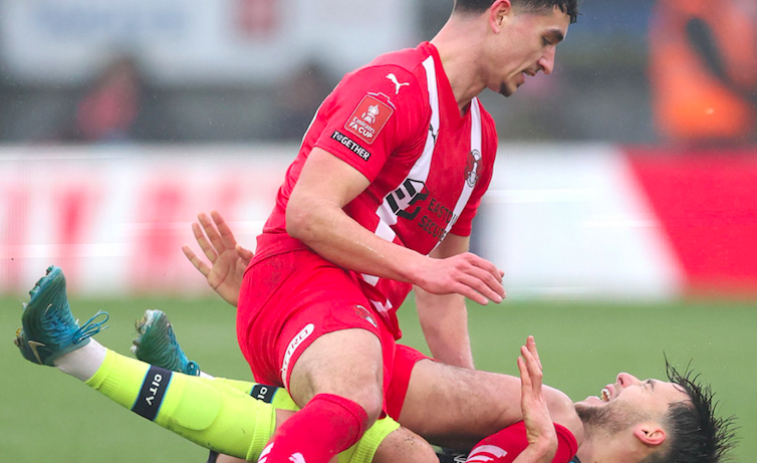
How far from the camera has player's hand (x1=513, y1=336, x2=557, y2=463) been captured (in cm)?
278

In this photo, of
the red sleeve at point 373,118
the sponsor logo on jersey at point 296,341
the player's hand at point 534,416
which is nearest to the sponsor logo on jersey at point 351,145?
the red sleeve at point 373,118

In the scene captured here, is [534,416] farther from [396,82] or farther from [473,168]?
[396,82]

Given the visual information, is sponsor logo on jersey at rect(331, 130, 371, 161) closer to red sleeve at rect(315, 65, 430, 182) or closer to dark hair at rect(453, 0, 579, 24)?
red sleeve at rect(315, 65, 430, 182)

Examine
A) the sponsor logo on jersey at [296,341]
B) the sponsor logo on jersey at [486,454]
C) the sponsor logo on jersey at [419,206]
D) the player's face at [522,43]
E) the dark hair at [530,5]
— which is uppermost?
the dark hair at [530,5]

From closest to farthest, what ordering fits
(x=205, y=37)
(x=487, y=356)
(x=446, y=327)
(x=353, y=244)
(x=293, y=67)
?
(x=353, y=244)
(x=446, y=327)
(x=487, y=356)
(x=293, y=67)
(x=205, y=37)

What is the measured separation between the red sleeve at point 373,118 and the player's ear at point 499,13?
0.29m

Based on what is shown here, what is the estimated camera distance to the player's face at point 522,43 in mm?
2764

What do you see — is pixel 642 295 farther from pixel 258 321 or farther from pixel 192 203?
pixel 258 321

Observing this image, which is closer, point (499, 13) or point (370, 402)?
point (370, 402)

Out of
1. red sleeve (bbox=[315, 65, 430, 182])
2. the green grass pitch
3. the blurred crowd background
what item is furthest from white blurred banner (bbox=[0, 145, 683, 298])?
red sleeve (bbox=[315, 65, 430, 182])

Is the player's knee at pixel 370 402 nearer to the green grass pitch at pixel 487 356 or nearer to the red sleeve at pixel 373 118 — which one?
the red sleeve at pixel 373 118

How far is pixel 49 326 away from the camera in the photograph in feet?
8.70

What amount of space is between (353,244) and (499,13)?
0.84 meters

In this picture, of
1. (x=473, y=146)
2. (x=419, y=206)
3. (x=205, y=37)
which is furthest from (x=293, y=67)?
(x=419, y=206)
